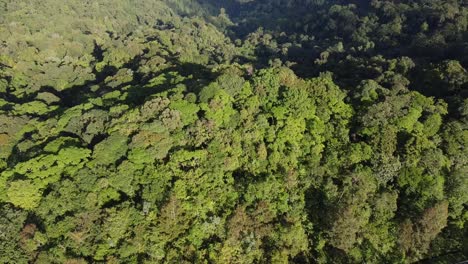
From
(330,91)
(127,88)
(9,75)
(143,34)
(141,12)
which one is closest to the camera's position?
(330,91)

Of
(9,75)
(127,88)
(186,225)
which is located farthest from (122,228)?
(9,75)

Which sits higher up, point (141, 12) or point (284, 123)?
point (284, 123)

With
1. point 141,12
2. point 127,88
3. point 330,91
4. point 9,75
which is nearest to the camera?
point 330,91

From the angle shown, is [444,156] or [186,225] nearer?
[186,225]

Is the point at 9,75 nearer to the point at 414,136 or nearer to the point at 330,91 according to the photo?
the point at 330,91

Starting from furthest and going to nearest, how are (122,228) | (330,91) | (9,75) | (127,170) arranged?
1. (9,75)
2. (330,91)
3. (127,170)
4. (122,228)

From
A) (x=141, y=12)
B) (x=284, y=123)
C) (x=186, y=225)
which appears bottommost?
(x=141, y=12)

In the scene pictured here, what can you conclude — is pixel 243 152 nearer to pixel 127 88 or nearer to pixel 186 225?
pixel 186 225

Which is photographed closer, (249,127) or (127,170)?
(127,170)

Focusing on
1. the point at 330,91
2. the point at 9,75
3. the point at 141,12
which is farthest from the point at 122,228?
the point at 141,12
